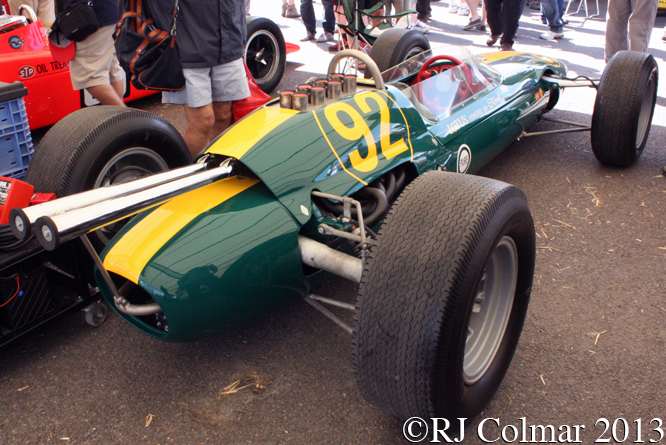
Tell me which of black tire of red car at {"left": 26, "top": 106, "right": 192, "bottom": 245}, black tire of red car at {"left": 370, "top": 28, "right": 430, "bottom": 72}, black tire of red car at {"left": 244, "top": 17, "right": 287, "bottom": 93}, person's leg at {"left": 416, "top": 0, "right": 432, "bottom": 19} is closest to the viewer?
black tire of red car at {"left": 26, "top": 106, "right": 192, "bottom": 245}

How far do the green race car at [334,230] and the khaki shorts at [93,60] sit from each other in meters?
1.43

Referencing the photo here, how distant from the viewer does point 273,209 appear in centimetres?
208

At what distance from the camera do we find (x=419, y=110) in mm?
2951

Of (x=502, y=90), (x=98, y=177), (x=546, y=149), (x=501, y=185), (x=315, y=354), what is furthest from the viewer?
(x=546, y=149)

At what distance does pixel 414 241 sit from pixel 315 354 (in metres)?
0.92

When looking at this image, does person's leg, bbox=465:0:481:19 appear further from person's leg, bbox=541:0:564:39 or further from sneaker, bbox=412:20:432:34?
person's leg, bbox=541:0:564:39

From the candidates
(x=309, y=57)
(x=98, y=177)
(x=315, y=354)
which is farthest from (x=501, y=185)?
(x=309, y=57)

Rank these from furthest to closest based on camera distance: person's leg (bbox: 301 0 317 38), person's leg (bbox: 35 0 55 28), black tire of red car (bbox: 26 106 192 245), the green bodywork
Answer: person's leg (bbox: 301 0 317 38) → person's leg (bbox: 35 0 55 28) → black tire of red car (bbox: 26 106 192 245) → the green bodywork

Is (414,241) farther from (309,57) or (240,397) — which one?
(309,57)

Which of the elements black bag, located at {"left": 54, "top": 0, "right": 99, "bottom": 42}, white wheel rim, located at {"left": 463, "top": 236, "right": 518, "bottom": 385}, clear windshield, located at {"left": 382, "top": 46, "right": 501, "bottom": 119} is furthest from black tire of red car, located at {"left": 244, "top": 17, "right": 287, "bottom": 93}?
white wheel rim, located at {"left": 463, "top": 236, "right": 518, "bottom": 385}

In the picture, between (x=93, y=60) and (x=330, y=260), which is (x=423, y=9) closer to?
(x=93, y=60)

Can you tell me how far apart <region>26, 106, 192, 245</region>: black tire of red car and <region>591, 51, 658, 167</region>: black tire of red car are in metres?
2.96

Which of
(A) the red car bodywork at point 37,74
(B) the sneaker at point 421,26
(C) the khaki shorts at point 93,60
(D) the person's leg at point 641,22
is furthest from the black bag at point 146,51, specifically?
(B) the sneaker at point 421,26

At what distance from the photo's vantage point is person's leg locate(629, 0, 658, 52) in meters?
5.52
